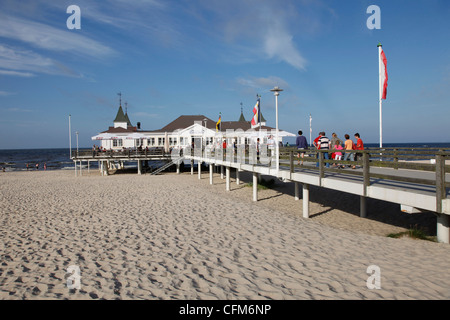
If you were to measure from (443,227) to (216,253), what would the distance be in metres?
4.88

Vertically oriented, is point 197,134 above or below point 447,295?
above

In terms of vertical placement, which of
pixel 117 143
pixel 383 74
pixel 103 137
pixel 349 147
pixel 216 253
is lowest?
pixel 216 253

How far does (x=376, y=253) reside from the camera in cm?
714

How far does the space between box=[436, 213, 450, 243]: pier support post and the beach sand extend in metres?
0.24

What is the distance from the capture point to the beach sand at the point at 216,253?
547 centimetres

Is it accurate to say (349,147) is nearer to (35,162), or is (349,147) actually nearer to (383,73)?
(383,73)

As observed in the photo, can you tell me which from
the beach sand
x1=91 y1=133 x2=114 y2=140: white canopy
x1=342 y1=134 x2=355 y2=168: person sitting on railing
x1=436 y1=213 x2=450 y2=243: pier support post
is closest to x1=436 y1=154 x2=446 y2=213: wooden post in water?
x1=436 y1=213 x2=450 y2=243: pier support post

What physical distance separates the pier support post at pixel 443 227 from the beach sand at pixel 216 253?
0.79 feet

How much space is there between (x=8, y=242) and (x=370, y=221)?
1078cm

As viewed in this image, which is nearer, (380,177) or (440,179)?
(440,179)

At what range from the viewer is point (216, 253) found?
293 inches

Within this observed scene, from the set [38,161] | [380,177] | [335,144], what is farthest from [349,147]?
[38,161]
